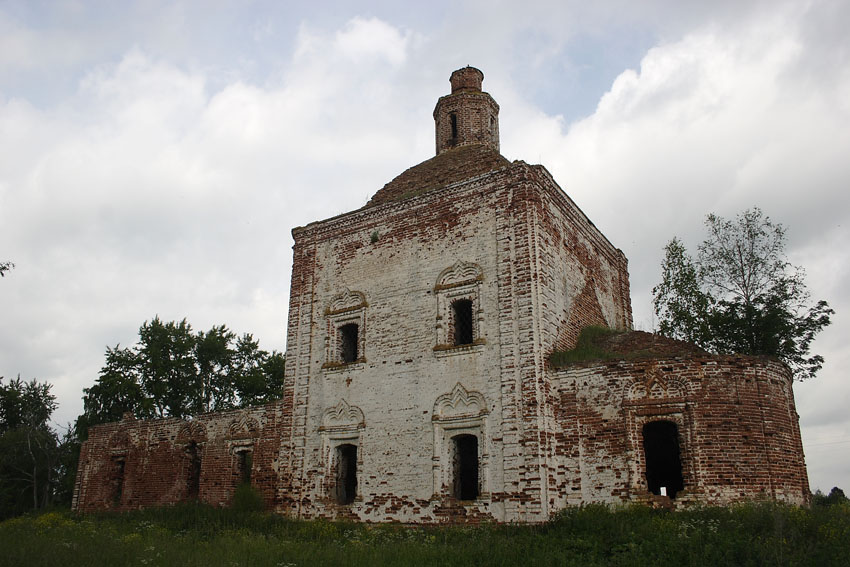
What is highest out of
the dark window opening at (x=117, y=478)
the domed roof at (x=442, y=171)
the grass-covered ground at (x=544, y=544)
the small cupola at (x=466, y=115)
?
the small cupola at (x=466, y=115)

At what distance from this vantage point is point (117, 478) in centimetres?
1834

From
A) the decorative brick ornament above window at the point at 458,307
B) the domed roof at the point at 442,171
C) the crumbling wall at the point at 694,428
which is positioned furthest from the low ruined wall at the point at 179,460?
the crumbling wall at the point at 694,428

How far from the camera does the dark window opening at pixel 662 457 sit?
14.5 meters

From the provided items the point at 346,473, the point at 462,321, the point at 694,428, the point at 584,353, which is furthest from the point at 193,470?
the point at 694,428

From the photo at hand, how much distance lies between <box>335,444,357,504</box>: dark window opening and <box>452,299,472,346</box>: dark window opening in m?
3.35

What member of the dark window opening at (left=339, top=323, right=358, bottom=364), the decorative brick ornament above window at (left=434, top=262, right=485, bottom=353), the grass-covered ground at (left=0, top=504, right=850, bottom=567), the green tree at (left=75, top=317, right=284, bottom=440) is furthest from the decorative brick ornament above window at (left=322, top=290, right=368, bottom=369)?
the green tree at (left=75, top=317, right=284, bottom=440)

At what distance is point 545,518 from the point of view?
11609mm

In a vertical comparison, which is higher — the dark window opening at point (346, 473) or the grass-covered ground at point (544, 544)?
the dark window opening at point (346, 473)

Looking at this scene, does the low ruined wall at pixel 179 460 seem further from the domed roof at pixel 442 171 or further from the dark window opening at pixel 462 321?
the domed roof at pixel 442 171

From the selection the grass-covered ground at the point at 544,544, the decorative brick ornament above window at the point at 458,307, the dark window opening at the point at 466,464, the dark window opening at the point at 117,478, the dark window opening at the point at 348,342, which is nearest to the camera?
the grass-covered ground at the point at 544,544

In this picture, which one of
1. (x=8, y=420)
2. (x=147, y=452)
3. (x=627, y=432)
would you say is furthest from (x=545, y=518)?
(x=8, y=420)

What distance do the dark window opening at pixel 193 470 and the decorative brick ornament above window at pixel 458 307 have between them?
24.6ft

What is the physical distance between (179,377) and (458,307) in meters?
21.0

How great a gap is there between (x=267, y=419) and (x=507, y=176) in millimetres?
7884
